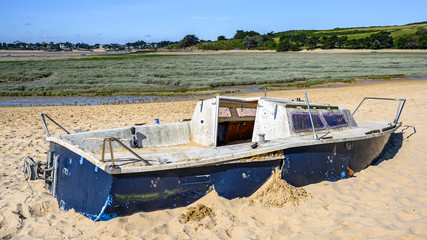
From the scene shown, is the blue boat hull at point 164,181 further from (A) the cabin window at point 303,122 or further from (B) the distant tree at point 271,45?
(B) the distant tree at point 271,45

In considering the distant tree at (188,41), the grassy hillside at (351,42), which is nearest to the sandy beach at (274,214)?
the grassy hillside at (351,42)

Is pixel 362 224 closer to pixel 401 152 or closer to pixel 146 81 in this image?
pixel 401 152

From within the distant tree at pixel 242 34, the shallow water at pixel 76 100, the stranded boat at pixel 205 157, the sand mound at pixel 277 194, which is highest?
the distant tree at pixel 242 34

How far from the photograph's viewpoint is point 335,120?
28.3 feet

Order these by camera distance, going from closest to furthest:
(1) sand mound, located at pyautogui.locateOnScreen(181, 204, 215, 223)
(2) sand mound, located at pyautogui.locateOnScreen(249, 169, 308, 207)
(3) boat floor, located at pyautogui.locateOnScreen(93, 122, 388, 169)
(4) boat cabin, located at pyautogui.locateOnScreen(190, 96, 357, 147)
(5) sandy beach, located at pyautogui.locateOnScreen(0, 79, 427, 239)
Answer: (5) sandy beach, located at pyautogui.locateOnScreen(0, 79, 427, 239) < (1) sand mound, located at pyautogui.locateOnScreen(181, 204, 215, 223) < (3) boat floor, located at pyautogui.locateOnScreen(93, 122, 388, 169) < (2) sand mound, located at pyautogui.locateOnScreen(249, 169, 308, 207) < (4) boat cabin, located at pyautogui.locateOnScreen(190, 96, 357, 147)

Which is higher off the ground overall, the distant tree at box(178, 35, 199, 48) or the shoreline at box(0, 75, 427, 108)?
the distant tree at box(178, 35, 199, 48)

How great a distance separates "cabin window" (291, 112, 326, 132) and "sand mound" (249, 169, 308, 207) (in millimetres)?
1561

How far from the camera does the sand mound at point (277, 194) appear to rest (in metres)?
6.19

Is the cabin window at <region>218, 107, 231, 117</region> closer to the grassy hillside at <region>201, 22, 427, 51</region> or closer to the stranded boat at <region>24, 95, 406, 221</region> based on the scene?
the stranded boat at <region>24, 95, 406, 221</region>

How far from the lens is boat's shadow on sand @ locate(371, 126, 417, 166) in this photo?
29.8ft

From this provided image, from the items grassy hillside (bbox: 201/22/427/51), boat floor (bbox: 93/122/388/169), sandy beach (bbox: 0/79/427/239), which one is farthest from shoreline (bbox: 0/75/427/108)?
grassy hillside (bbox: 201/22/427/51)

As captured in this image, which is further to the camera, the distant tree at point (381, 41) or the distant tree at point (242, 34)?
the distant tree at point (242, 34)

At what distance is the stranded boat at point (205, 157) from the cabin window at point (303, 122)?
2 centimetres

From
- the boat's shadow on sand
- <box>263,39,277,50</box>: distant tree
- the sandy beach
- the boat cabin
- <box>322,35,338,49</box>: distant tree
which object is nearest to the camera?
the sandy beach
